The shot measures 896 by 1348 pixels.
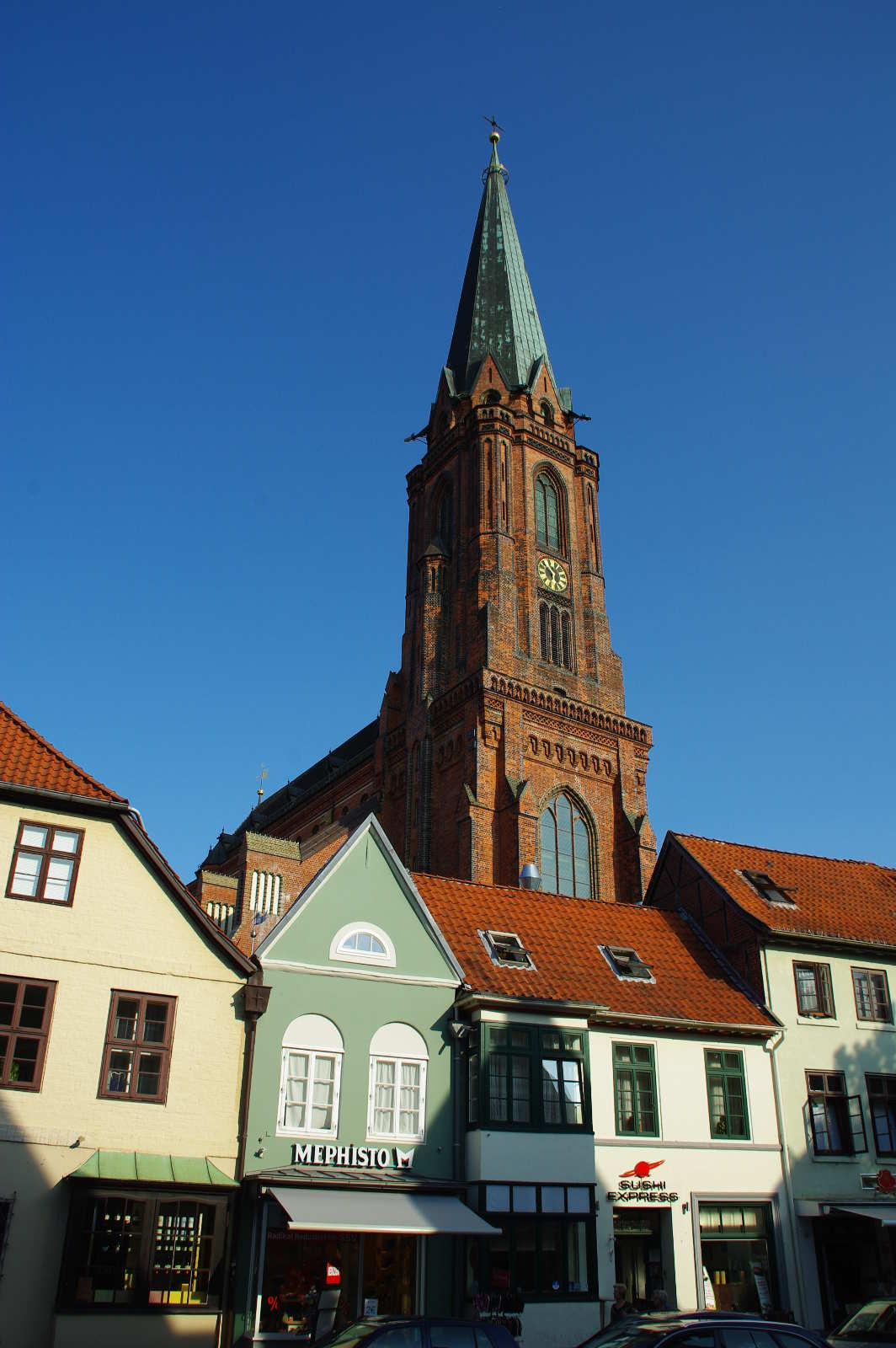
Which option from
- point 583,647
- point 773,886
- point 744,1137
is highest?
point 583,647

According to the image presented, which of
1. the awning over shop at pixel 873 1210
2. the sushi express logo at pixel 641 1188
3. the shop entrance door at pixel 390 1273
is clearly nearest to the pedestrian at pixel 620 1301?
the sushi express logo at pixel 641 1188

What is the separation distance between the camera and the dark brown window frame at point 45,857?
19234mm

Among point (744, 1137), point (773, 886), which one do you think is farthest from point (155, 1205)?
point (773, 886)

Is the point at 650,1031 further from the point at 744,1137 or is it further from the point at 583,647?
the point at 583,647

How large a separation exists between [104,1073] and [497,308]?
5240 centimetres

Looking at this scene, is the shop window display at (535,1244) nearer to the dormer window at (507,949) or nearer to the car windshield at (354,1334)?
the dormer window at (507,949)

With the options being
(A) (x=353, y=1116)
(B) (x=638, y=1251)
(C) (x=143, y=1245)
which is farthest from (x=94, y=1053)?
(B) (x=638, y=1251)

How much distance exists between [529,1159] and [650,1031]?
3964mm

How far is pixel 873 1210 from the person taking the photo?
23.4 m

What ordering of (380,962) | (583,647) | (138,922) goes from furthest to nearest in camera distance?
(583,647)
(380,962)
(138,922)

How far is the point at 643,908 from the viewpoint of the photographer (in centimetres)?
2823

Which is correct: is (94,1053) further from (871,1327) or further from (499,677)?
(499,677)

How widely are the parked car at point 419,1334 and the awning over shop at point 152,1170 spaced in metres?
6.08

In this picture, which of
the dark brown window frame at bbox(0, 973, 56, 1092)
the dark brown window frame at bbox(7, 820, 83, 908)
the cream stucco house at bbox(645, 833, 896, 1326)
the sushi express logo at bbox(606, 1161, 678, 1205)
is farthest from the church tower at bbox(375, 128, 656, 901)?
the dark brown window frame at bbox(0, 973, 56, 1092)
